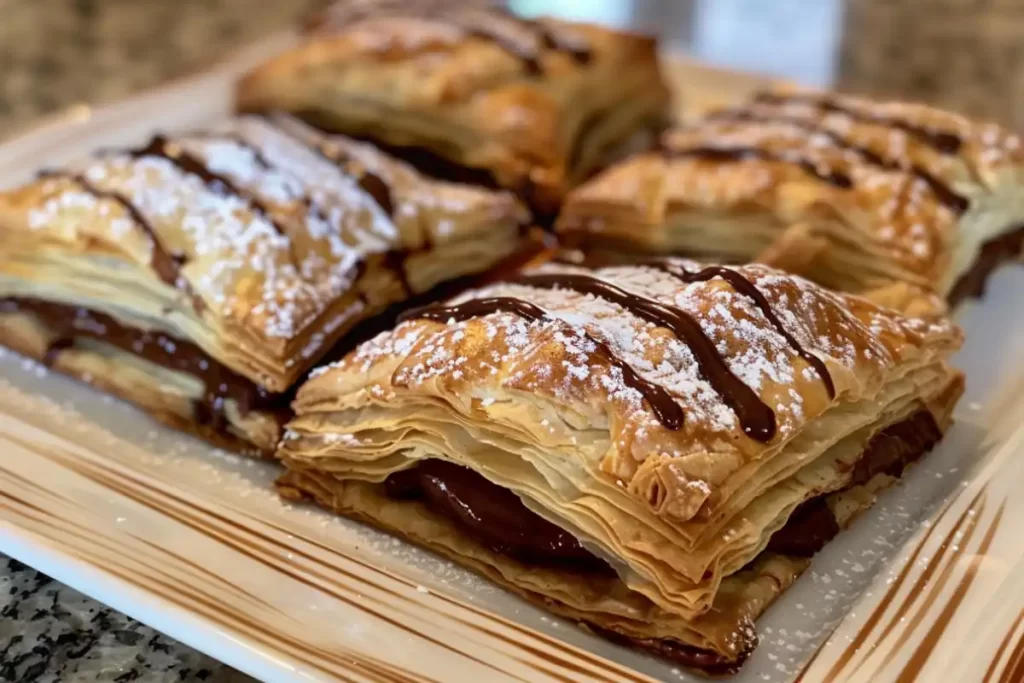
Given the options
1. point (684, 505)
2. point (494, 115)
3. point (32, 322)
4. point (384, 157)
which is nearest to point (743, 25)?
point (494, 115)

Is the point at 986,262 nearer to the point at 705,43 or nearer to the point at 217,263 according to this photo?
the point at 217,263

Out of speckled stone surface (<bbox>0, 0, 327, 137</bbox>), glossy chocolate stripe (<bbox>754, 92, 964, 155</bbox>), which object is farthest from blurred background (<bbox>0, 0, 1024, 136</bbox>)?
glossy chocolate stripe (<bbox>754, 92, 964, 155</bbox>)

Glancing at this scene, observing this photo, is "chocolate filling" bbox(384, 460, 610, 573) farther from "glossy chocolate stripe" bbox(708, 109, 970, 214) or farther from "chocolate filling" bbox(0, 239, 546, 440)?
"glossy chocolate stripe" bbox(708, 109, 970, 214)

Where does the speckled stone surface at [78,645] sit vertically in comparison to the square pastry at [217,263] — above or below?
below

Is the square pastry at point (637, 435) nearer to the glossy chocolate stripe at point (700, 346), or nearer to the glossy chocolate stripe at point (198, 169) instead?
the glossy chocolate stripe at point (700, 346)

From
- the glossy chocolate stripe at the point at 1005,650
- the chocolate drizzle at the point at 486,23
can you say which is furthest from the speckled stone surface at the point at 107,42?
the glossy chocolate stripe at the point at 1005,650

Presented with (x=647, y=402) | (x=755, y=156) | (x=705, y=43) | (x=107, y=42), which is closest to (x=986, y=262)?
(x=755, y=156)
